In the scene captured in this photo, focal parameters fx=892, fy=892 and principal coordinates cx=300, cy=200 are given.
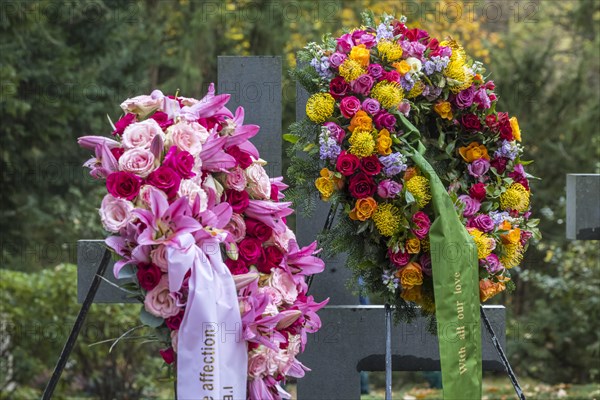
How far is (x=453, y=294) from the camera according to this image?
13.5 ft

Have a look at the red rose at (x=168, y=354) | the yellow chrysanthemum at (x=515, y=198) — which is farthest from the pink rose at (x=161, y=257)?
the yellow chrysanthemum at (x=515, y=198)

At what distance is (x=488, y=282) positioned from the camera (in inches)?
175

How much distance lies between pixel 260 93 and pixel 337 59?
840 mm

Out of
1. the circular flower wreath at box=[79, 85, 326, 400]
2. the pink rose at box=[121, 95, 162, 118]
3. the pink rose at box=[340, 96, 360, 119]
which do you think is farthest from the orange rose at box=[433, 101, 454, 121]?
the pink rose at box=[121, 95, 162, 118]

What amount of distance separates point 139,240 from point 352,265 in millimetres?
1412

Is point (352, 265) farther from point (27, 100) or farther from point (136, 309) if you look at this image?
point (27, 100)

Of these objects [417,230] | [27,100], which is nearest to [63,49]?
[27,100]

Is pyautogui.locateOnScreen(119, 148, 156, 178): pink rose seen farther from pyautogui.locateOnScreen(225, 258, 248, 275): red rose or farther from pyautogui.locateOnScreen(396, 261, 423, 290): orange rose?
pyautogui.locateOnScreen(396, 261, 423, 290): orange rose

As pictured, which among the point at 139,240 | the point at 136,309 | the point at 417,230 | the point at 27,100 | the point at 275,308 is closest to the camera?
the point at 139,240

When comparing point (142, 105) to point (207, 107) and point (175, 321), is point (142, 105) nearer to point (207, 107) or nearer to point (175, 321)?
point (207, 107)

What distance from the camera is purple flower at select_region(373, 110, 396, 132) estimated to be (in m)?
4.27

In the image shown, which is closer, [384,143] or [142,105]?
[142,105]

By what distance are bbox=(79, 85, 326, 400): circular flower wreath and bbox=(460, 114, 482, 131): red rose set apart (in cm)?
109

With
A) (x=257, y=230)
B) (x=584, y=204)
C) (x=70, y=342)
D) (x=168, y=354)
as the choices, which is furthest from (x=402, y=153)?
(x=584, y=204)
